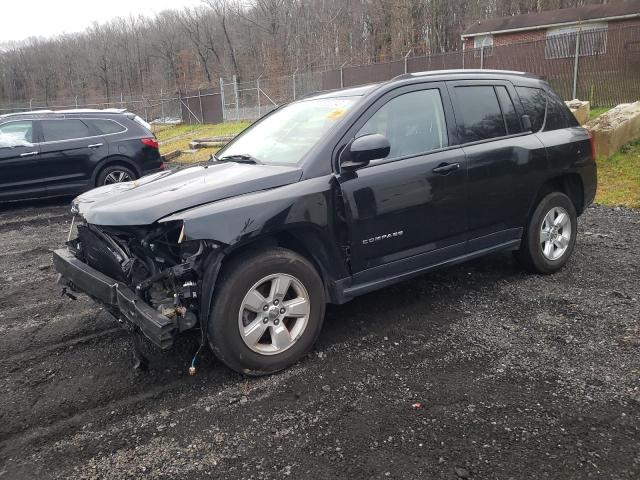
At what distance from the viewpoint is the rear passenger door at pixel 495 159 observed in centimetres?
427

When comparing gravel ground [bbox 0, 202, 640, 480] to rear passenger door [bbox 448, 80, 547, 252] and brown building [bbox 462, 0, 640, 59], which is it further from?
brown building [bbox 462, 0, 640, 59]

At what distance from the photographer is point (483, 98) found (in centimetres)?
449

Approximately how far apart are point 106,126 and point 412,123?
7807 millimetres

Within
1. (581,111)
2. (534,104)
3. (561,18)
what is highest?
(561,18)

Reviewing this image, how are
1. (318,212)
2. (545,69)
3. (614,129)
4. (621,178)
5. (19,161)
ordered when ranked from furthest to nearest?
(545,69)
(614,129)
(19,161)
(621,178)
(318,212)

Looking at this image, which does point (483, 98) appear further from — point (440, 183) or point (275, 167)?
point (275, 167)

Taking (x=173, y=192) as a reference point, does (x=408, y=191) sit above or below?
below

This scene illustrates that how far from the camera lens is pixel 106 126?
32.8 feet

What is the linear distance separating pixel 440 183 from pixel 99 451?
9.64ft

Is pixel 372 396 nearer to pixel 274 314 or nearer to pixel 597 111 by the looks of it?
pixel 274 314

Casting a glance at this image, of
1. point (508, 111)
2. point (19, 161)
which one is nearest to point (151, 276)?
point (508, 111)

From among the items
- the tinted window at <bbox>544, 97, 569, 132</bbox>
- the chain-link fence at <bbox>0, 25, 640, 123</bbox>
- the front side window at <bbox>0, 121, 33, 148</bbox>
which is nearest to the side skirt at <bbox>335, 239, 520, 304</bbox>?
the tinted window at <bbox>544, 97, 569, 132</bbox>

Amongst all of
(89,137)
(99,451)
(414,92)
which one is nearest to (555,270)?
(414,92)

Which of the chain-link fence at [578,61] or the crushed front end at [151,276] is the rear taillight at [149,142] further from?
the crushed front end at [151,276]
